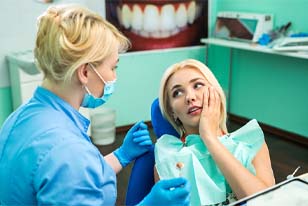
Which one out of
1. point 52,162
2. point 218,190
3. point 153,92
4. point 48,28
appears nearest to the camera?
point 52,162

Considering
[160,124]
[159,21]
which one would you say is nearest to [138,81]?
[159,21]

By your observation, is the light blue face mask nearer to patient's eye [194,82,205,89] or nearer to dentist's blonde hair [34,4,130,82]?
dentist's blonde hair [34,4,130,82]

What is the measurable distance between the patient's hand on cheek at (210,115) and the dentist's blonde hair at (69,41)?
1.57 ft

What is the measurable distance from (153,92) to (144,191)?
102 inches

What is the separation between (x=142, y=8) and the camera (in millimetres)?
3629

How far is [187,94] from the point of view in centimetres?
146

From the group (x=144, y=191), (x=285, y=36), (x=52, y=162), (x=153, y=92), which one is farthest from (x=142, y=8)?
(x=52, y=162)

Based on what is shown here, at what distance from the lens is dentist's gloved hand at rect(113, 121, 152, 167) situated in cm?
144

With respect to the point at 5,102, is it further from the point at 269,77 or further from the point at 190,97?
the point at 269,77

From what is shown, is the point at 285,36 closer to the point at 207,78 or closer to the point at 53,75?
the point at 207,78

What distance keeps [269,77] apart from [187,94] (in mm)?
2431

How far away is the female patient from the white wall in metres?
2.03

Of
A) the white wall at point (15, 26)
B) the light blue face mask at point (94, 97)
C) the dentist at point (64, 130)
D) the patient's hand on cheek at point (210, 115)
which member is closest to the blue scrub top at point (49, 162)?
the dentist at point (64, 130)

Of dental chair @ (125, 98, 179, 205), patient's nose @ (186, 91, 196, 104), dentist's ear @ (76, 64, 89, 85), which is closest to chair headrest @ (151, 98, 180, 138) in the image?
dental chair @ (125, 98, 179, 205)
